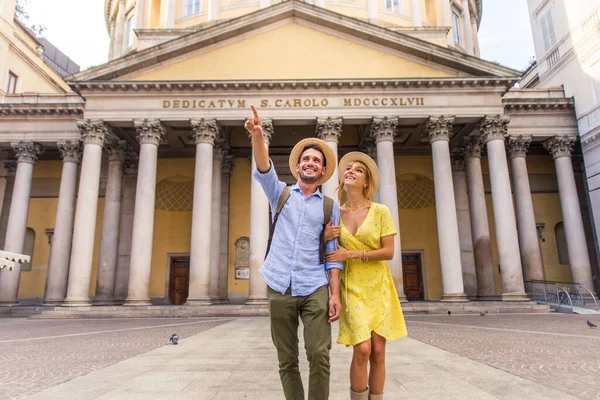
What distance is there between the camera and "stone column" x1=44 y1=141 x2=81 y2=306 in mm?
18453

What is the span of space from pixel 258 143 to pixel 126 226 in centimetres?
2089

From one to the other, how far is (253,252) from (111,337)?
826cm

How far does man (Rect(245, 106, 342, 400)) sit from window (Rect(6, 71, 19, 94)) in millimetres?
28265

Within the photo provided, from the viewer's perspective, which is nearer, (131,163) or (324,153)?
(324,153)

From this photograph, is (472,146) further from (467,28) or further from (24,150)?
(24,150)

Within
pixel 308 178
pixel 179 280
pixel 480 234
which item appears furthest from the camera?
pixel 179 280

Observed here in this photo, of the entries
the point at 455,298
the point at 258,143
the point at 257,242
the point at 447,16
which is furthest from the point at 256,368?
the point at 447,16

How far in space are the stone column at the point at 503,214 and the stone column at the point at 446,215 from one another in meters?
1.78

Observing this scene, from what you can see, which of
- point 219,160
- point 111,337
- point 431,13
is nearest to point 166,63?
point 219,160

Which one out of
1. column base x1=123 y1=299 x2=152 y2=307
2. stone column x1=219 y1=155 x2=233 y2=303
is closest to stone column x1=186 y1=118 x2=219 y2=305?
column base x1=123 y1=299 x2=152 y2=307

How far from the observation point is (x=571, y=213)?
20.4 m

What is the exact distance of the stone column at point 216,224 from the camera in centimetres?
1995

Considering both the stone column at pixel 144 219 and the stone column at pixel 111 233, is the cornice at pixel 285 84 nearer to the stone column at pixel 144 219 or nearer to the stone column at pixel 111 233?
the stone column at pixel 144 219

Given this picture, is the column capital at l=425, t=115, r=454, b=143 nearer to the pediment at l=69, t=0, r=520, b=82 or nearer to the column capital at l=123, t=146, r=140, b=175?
the pediment at l=69, t=0, r=520, b=82
